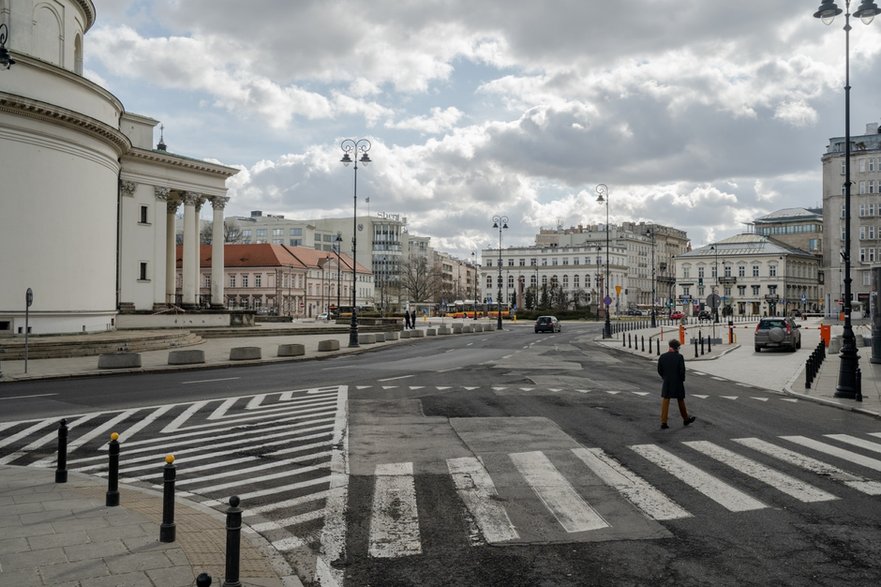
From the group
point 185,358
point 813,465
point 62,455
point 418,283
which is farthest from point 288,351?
point 418,283

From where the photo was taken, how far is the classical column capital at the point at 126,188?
180 feet

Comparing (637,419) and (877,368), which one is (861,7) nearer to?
(637,419)

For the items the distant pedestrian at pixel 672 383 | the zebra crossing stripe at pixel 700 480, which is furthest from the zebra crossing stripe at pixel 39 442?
the distant pedestrian at pixel 672 383

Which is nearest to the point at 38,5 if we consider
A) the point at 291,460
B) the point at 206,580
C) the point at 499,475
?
the point at 291,460

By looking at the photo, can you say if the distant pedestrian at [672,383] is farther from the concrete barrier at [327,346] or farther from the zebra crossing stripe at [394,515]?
the concrete barrier at [327,346]

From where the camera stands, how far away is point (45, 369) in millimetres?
26266

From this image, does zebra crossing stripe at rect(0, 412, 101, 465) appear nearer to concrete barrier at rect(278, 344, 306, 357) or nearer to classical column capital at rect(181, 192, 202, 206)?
concrete barrier at rect(278, 344, 306, 357)

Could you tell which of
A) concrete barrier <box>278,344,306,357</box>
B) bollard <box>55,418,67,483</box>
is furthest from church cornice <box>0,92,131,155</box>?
bollard <box>55,418,67,483</box>

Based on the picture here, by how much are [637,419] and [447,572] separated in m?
9.66

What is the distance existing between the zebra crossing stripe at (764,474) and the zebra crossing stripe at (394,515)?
4.97 m

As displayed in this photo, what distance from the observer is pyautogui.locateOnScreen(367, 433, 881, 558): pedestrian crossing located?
7.87 m

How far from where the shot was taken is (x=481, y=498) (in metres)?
9.00

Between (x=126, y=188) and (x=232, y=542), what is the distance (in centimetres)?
5581

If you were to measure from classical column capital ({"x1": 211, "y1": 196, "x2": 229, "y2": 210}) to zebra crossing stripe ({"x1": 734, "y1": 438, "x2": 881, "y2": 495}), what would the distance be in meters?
57.4
